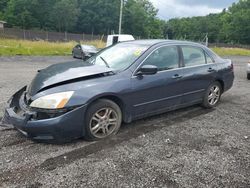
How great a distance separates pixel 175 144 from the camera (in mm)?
4164

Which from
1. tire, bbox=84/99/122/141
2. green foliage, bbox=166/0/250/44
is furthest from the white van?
green foliage, bbox=166/0/250/44

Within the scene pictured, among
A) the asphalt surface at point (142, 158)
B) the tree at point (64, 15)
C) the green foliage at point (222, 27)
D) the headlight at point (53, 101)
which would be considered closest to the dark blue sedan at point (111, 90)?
the headlight at point (53, 101)

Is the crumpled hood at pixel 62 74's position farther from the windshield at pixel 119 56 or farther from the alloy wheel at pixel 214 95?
the alloy wheel at pixel 214 95

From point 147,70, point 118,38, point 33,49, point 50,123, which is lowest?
point 33,49

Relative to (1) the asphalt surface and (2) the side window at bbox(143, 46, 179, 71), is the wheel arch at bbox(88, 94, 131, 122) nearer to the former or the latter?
(1) the asphalt surface

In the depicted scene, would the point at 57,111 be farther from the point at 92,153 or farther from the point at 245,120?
the point at 245,120

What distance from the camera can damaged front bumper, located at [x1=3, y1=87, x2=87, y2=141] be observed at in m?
3.70

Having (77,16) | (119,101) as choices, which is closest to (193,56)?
(119,101)

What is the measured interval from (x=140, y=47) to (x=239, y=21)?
8871 cm

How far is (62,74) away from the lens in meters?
4.32

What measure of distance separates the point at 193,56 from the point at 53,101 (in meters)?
3.22

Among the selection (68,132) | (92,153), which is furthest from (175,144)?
(68,132)

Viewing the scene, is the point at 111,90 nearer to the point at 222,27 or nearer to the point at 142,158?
the point at 142,158

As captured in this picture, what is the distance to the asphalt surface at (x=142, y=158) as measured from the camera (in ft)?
10.3
